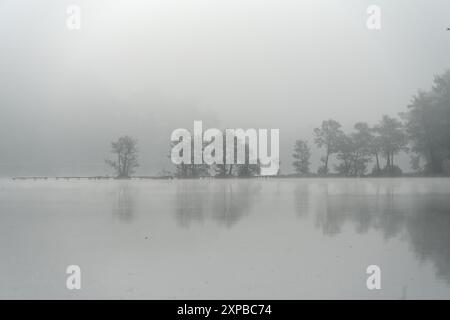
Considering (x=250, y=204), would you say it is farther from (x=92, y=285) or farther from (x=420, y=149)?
(x=420, y=149)

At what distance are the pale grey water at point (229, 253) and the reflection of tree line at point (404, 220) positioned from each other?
13 millimetres

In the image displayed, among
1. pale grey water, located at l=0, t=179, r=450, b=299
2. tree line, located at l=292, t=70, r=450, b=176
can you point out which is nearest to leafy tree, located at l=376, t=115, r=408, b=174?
tree line, located at l=292, t=70, r=450, b=176

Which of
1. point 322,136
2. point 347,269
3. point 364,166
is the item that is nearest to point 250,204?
point 347,269

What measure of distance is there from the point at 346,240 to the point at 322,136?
1319 centimetres

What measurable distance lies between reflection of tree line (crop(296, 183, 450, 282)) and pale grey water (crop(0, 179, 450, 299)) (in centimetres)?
1

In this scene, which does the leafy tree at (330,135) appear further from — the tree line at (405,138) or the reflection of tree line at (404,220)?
the reflection of tree line at (404,220)

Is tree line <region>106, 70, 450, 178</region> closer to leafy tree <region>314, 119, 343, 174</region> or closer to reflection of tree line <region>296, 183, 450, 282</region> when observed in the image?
leafy tree <region>314, 119, 343, 174</region>

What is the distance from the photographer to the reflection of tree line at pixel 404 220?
14.1ft

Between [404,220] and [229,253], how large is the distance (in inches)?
115

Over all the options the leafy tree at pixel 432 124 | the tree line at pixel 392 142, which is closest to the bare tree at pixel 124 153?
the tree line at pixel 392 142

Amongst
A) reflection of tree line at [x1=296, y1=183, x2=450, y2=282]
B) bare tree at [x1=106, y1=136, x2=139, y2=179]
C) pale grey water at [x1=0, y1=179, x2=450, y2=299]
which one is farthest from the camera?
bare tree at [x1=106, y1=136, x2=139, y2=179]

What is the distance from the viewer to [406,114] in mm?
18406

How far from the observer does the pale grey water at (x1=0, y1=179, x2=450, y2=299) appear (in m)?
3.31
